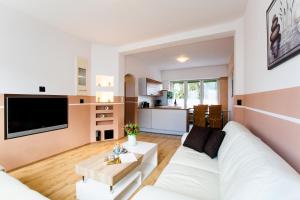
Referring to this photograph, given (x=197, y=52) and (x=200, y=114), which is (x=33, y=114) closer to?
(x=200, y=114)

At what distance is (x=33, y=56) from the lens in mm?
2908

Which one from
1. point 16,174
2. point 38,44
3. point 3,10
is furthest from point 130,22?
point 16,174

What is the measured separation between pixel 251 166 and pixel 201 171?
86cm

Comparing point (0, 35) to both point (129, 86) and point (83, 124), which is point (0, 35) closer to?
point (83, 124)

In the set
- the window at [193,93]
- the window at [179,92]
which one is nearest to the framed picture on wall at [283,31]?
the window at [193,93]

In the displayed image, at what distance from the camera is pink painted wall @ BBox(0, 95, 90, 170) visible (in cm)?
254

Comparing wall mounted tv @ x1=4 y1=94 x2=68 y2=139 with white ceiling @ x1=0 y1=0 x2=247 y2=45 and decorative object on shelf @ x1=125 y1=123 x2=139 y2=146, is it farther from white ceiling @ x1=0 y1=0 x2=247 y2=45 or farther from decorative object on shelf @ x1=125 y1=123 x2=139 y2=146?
decorative object on shelf @ x1=125 y1=123 x2=139 y2=146

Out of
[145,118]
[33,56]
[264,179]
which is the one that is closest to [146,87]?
[145,118]

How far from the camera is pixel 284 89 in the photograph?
118 centimetres

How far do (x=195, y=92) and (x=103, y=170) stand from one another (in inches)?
253

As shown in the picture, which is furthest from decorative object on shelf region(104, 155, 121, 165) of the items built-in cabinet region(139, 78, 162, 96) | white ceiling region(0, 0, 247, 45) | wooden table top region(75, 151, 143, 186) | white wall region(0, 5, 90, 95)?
built-in cabinet region(139, 78, 162, 96)

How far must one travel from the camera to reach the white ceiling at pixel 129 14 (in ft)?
8.02

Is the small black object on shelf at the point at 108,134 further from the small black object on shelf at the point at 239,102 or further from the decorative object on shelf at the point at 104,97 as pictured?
the small black object on shelf at the point at 239,102

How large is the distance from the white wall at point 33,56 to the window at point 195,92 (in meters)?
5.18
